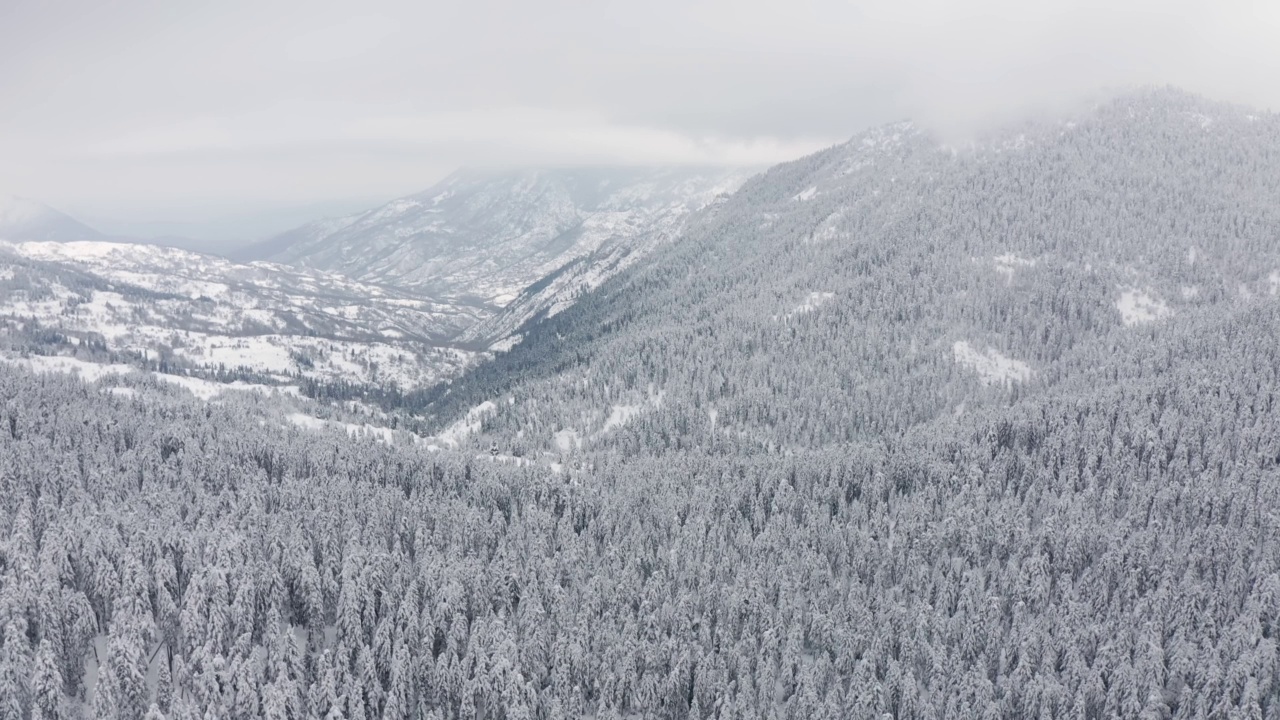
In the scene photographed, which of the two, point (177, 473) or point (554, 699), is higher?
point (177, 473)

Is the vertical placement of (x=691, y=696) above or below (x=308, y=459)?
below

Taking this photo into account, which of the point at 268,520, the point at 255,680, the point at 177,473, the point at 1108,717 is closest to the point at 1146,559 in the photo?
the point at 1108,717

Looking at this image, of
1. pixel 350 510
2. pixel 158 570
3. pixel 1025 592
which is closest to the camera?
pixel 158 570

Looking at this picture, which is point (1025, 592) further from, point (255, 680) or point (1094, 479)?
point (255, 680)

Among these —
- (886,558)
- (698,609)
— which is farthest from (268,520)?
(886,558)

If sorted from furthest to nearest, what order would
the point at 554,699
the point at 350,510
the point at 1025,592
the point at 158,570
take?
1. the point at 350,510
2. the point at 1025,592
3. the point at 158,570
4. the point at 554,699

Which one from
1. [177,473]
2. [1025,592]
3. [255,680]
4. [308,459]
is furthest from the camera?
[308,459]

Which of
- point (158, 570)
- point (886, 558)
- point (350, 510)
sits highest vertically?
point (158, 570)

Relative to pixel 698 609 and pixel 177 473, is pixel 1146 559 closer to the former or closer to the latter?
pixel 698 609

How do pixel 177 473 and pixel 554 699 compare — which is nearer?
pixel 554 699
